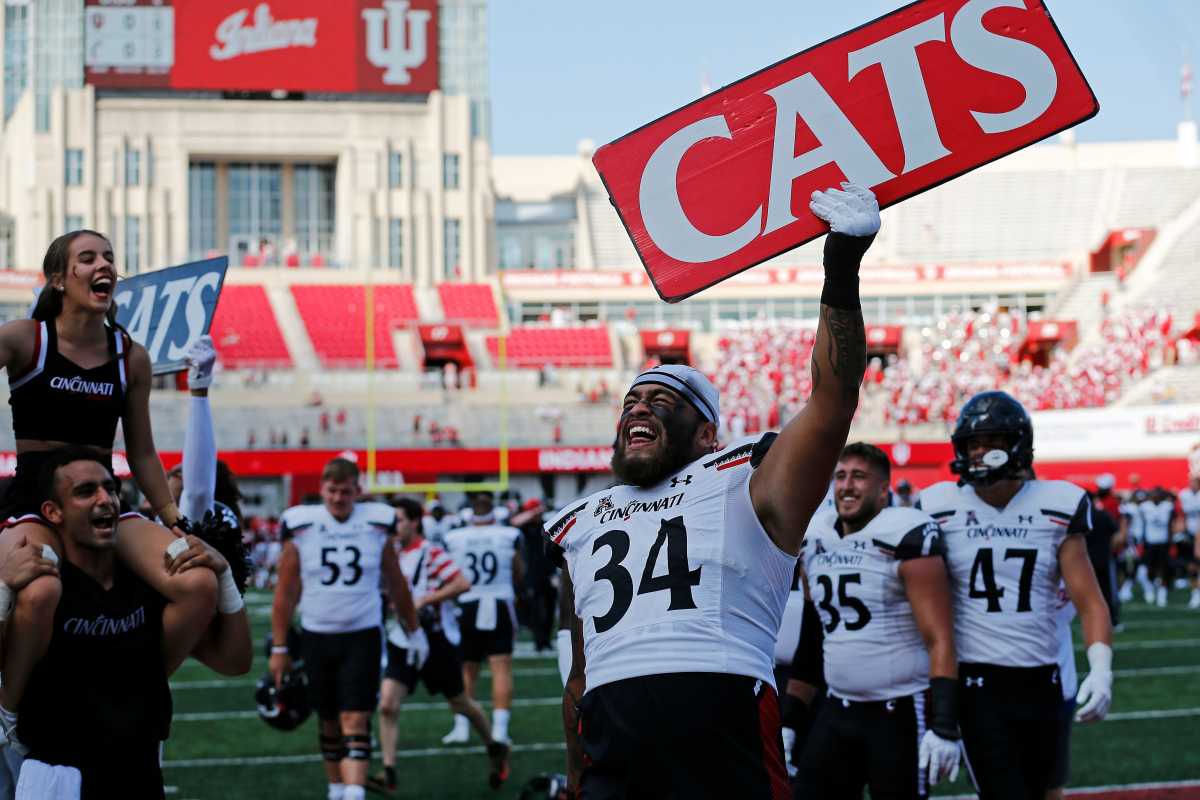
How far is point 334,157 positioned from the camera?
60.7m

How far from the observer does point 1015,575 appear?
6.00 metres

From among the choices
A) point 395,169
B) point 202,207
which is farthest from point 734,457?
point 202,207

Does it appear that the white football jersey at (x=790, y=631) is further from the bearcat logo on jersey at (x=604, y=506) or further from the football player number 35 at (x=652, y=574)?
the football player number 35 at (x=652, y=574)

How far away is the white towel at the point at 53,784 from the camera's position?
4426 mm

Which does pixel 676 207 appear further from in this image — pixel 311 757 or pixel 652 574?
pixel 311 757

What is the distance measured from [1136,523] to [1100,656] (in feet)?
62.7

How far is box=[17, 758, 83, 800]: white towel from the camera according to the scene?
4426 mm

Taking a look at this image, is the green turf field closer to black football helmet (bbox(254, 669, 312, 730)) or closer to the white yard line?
the white yard line

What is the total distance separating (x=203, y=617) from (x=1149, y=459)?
3740 centimetres

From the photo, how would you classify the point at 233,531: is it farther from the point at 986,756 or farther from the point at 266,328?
the point at 266,328

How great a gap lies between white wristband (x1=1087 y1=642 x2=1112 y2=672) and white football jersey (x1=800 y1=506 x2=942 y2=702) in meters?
0.62

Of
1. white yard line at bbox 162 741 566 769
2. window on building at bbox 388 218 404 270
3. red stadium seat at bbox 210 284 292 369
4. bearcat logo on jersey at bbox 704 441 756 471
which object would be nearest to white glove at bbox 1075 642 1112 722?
bearcat logo on jersey at bbox 704 441 756 471

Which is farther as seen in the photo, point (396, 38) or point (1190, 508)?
point (396, 38)

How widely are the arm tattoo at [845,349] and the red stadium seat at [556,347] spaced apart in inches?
1929
